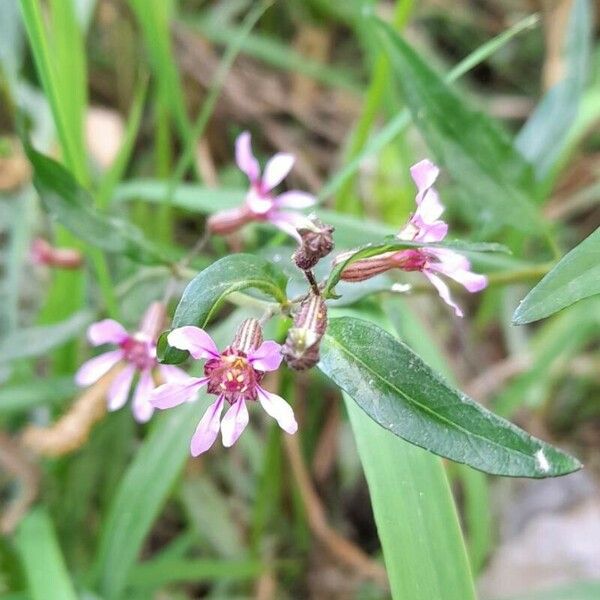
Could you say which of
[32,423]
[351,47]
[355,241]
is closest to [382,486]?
[355,241]

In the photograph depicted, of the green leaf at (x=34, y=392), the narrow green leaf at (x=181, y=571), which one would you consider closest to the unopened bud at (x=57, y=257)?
the green leaf at (x=34, y=392)

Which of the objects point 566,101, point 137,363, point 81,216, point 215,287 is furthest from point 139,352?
point 566,101

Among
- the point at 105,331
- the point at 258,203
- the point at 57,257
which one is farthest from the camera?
the point at 57,257

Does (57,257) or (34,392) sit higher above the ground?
(57,257)

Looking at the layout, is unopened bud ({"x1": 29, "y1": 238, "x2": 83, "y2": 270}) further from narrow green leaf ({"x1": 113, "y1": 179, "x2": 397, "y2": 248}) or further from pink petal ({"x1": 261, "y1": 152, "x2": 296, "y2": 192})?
pink petal ({"x1": 261, "y1": 152, "x2": 296, "y2": 192})

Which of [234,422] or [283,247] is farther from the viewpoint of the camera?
[283,247]

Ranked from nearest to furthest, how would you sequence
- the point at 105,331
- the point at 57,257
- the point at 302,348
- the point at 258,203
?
the point at 302,348, the point at 105,331, the point at 258,203, the point at 57,257

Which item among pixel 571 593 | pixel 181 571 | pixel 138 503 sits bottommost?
pixel 571 593

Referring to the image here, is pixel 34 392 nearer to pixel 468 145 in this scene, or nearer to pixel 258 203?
pixel 258 203
